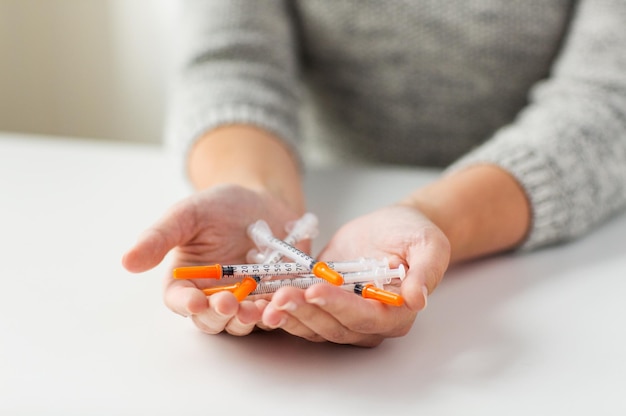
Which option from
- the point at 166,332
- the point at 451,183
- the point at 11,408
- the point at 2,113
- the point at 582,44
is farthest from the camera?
the point at 2,113

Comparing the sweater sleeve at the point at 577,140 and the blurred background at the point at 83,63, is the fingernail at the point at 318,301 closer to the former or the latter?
the sweater sleeve at the point at 577,140

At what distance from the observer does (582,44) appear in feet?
2.95

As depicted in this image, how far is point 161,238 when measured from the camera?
0.57 meters

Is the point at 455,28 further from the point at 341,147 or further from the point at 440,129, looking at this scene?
the point at 341,147

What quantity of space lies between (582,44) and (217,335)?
1.89ft

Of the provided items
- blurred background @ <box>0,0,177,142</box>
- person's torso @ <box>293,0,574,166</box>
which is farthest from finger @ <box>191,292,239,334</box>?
blurred background @ <box>0,0,177,142</box>

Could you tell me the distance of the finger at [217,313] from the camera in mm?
506

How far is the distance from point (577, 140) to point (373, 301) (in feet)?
1.24

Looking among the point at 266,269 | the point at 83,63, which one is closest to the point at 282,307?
the point at 266,269

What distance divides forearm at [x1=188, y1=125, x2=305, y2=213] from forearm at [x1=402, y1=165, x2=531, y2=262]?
130 millimetres

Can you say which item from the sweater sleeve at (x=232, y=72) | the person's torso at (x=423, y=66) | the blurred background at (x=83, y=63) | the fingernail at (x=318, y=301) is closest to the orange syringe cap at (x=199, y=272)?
the fingernail at (x=318, y=301)

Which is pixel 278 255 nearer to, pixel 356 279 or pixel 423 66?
pixel 356 279

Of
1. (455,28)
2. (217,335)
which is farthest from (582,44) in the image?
(217,335)

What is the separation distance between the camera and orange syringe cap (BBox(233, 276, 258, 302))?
552 mm
